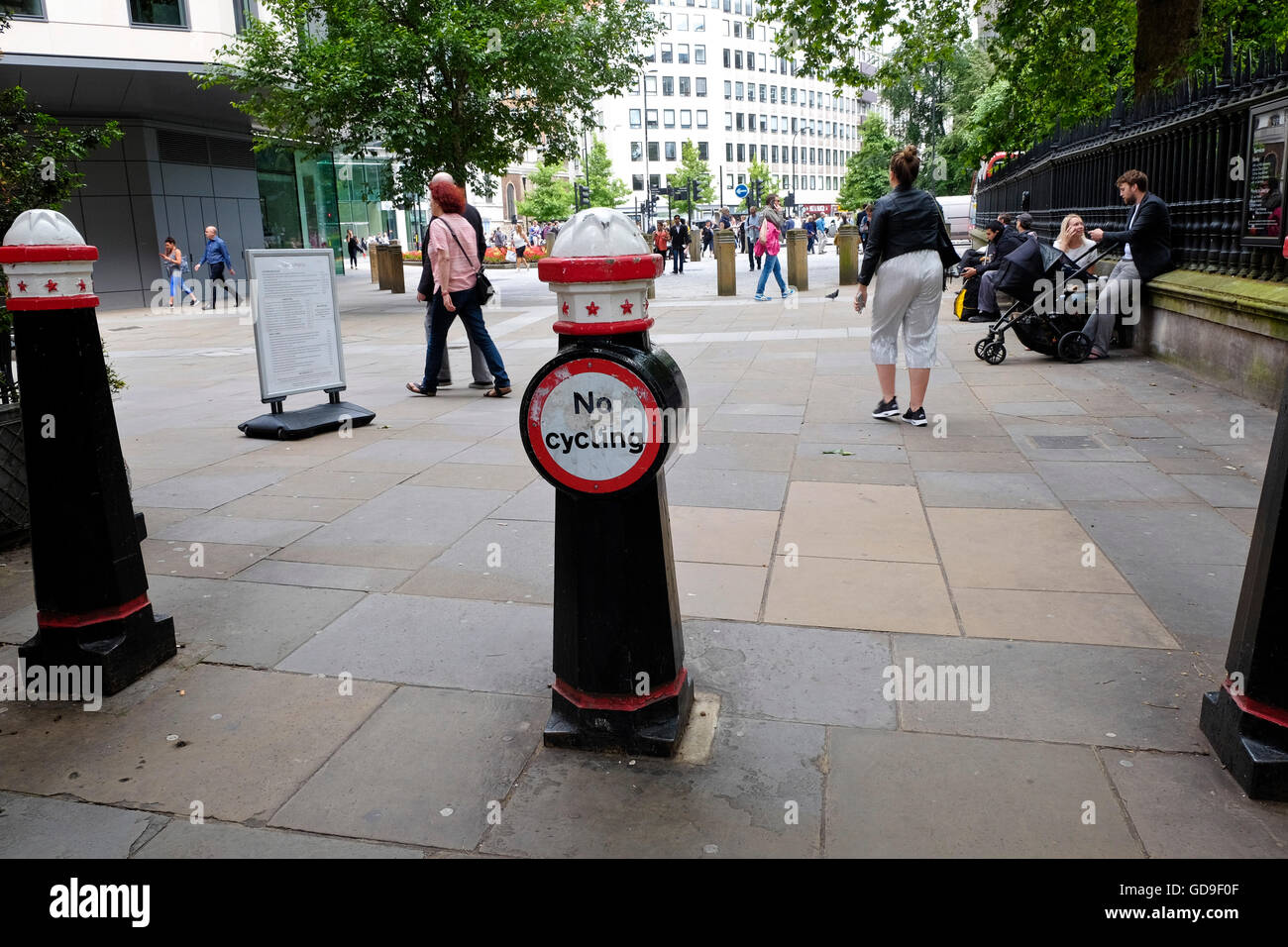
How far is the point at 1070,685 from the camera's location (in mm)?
3334

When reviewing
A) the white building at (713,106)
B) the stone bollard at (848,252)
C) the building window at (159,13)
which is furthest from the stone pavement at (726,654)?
the white building at (713,106)

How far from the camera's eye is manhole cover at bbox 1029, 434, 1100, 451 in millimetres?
6734

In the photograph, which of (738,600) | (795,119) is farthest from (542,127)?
(795,119)

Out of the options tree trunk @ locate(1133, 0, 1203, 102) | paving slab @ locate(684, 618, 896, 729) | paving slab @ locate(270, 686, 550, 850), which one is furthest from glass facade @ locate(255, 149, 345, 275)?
paving slab @ locate(270, 686, 550, 850)

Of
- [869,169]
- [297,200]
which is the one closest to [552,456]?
[297,200]

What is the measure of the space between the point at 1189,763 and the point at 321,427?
6547 mm

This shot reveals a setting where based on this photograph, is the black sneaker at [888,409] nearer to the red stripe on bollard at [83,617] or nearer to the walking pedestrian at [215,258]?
the red stripe on bollard at [83,617]

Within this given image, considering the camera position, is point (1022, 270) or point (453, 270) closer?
point (453, 270)

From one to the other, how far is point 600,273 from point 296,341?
227 inches

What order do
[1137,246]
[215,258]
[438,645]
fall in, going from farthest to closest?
[215,258] → [1137,246] → [438,645]

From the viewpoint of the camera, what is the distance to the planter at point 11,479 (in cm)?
493

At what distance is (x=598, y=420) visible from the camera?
2.80m

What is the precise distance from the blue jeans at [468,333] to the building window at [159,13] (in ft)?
63.4

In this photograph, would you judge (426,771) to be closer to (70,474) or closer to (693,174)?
(70,474)
